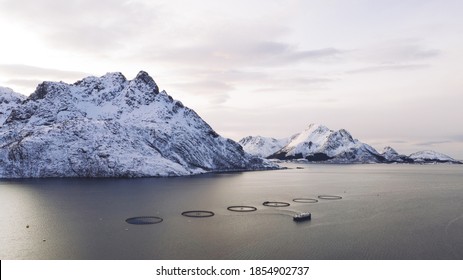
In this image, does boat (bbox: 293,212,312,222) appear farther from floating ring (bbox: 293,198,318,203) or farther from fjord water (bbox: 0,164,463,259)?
floating ring (bbox: 293,198,318,203)

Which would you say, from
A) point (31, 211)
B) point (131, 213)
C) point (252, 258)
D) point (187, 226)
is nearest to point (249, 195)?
point (131, 213)

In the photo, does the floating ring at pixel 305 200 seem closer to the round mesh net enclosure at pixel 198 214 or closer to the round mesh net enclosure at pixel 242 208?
the round mesh net enclosure at pixel 242 208

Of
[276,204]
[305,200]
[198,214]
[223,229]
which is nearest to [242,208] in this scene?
[276,204]

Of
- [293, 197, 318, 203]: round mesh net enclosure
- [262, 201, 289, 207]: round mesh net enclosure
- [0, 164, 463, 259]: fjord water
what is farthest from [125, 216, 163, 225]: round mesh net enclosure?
[293, 197, 318, 203]: round mesh net enclosure

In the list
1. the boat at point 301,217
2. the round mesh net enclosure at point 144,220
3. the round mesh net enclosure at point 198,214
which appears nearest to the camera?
the round mesh net enclosure at point 144,220

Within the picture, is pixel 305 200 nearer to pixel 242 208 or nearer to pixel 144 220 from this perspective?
pixel 242 208

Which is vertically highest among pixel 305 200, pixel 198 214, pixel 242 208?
pixel 198 214

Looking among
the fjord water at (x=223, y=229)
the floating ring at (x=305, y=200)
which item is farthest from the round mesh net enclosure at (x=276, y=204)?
the floating ring at (x=305, y=200)

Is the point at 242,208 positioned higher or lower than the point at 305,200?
higher
